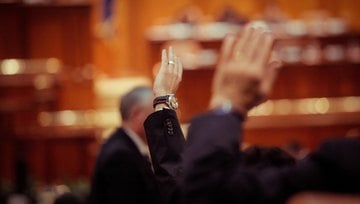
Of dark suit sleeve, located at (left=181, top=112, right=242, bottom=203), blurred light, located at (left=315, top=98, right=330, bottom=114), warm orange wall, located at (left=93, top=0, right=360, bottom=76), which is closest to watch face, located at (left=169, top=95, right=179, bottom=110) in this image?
→ dark suit sleeve, located at (left=181, top=112, right=242, bottom=203)

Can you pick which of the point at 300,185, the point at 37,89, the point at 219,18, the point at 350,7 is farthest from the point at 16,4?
the point at 300,185

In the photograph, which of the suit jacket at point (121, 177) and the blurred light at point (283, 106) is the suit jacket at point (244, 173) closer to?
the suit jacket at point (121, 177)

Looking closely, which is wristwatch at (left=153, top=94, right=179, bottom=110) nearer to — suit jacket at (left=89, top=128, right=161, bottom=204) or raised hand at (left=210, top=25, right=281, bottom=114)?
raised hand at (left=210, top=25, right=281, bottom=114)

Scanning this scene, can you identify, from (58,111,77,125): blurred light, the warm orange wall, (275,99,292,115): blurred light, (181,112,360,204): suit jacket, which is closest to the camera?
(181,112,360,204): suit jacket

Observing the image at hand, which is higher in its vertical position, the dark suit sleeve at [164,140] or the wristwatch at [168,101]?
the wristwatch at [168,101]

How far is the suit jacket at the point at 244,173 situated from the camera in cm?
150

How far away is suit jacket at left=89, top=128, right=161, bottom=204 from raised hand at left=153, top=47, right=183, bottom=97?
99 centimetres

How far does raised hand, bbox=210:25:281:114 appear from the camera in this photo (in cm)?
158

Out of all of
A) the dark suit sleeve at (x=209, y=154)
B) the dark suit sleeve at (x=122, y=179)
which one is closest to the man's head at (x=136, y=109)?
the dark suit sleeve at (x=122, y=179)

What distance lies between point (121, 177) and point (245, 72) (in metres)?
1.90

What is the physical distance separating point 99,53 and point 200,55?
5.70ft

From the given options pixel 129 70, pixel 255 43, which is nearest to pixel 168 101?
pixel 255 43

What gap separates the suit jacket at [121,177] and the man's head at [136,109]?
19 centimetres

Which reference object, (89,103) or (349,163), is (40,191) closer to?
(89,103)
